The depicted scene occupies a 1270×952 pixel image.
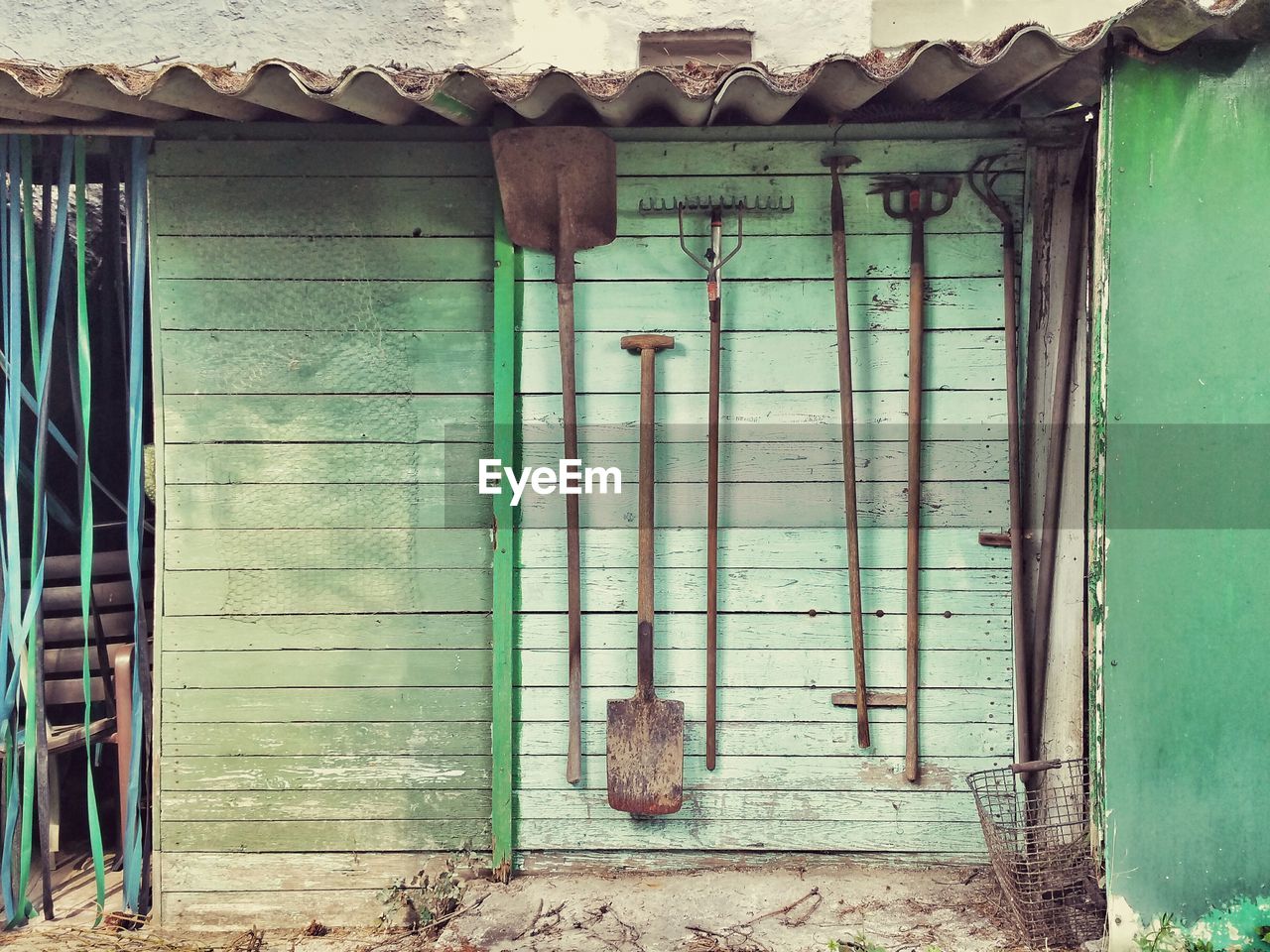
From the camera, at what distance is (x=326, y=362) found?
3389mm

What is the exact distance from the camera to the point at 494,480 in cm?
340

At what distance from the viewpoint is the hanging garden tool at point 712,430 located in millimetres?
3262

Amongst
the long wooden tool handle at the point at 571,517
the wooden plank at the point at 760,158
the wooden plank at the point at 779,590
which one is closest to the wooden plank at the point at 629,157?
the wooden plank at the point at 760,158

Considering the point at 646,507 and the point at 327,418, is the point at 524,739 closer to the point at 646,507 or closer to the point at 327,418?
the point at 646,507

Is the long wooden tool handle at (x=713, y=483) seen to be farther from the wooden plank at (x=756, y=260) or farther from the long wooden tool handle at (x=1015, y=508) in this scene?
the long wooden tool handle at (x=1015, y=508)

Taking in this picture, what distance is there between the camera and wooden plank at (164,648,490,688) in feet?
11.3

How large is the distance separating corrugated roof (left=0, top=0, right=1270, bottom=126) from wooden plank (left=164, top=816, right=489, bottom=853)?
2409 millimetres

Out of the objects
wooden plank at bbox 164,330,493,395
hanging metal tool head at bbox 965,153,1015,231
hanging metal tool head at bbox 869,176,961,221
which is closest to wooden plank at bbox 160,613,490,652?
wooden plank at bbox 164,330,493,395

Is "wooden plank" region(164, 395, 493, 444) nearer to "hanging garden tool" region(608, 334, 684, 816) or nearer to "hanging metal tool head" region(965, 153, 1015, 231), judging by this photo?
"hanging garden tool" region(608, 334, 684, 816)

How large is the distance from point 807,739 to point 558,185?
6.85ft

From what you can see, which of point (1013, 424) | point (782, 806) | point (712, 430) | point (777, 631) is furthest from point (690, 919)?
point (1013, 424)

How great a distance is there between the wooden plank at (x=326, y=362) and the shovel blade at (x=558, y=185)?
0.44m

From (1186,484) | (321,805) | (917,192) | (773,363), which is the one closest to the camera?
(1186,484)

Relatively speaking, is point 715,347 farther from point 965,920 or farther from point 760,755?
point 965,920
